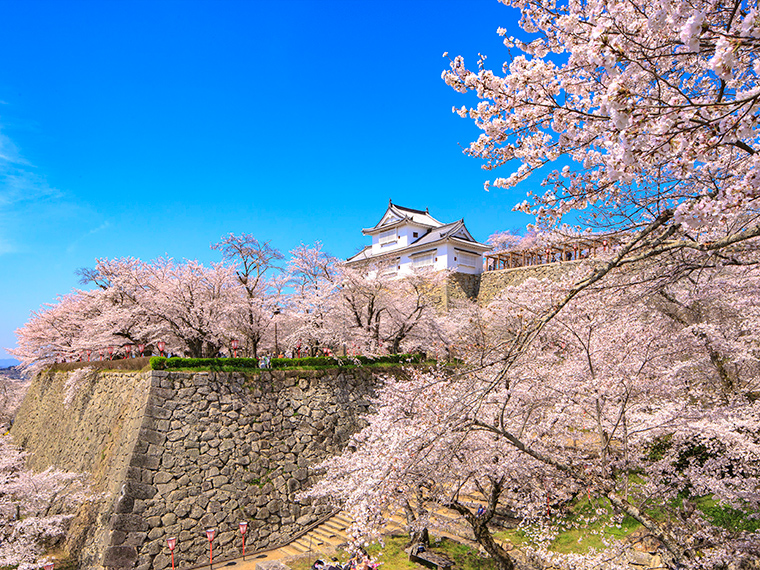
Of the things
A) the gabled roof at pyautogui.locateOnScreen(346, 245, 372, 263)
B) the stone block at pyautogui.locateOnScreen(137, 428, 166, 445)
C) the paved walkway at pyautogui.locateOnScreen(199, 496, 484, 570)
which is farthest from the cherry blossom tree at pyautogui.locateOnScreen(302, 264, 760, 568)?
the gabled roof at pyautogui.locateOnScreen(346, 245, 372, 263)

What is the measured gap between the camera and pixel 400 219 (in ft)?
94.4

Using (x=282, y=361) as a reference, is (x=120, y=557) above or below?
below

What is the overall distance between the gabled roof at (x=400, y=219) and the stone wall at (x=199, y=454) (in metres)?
16.0

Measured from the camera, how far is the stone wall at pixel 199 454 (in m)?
10.0

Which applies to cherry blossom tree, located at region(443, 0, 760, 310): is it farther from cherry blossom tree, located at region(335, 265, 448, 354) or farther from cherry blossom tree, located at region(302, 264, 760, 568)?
cherry blossom tree, located at region(335, 265, 448, 354)

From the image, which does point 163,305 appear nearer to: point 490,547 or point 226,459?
point 226,459

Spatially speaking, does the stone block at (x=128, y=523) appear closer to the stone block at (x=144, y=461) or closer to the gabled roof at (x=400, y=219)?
the stone block at (x=144, y=461)

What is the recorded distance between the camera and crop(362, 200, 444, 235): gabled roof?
28672 millimetres

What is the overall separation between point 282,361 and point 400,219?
681 inches

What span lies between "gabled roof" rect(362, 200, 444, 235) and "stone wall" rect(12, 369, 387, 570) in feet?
52.5

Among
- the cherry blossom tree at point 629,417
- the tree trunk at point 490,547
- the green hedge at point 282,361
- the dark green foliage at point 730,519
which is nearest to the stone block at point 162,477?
the green hedge at point 282,361

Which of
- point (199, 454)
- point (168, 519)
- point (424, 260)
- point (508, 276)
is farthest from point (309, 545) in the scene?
point (424, 260)

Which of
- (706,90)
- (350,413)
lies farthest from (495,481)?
(350,413)

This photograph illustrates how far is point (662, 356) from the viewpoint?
7.98m
